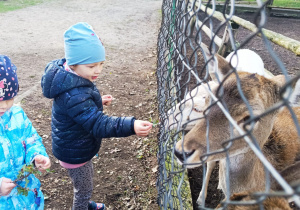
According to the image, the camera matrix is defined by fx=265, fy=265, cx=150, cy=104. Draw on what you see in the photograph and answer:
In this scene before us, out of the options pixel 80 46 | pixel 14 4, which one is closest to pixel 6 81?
pixel 80 46

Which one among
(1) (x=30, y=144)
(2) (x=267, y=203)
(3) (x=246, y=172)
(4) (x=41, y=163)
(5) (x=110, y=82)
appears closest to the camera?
(2) (x=267, y=203)

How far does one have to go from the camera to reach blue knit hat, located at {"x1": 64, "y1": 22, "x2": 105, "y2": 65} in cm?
232

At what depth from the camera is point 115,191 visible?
3.39 meters

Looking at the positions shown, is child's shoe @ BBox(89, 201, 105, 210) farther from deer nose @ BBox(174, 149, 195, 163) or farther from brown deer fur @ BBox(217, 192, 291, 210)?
brown deer fur @ BBox(217, 192, 291, 210)

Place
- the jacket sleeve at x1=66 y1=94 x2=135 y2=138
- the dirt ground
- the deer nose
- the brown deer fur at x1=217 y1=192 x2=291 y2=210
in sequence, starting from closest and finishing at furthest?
the brown deer fur at x1=217 y1=192 x2=291 y2=210, the deer nose, the jacket sleeve at x1=66 y1=94 x2=135 y2=138, the dirt ground

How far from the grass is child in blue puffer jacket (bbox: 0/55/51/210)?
12.9m

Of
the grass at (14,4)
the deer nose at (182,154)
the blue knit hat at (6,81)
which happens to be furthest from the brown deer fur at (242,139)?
the grass at (14,4)

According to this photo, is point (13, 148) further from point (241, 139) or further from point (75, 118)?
point (241, 139)

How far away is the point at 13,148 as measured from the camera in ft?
7.19

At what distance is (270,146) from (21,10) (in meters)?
14.1

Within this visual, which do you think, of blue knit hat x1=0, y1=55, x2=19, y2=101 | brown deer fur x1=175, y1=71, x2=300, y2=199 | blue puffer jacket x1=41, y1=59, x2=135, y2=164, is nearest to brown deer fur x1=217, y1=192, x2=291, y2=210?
brown deer fur x1=175, y1=71, x2=300, y2=199

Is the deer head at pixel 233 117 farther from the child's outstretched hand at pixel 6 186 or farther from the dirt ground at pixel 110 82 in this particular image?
the dirt ground at pixel 110 82

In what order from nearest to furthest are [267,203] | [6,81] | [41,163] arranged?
[267,203] → [6,81] → [41,163]

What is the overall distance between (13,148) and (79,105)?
64 cm
